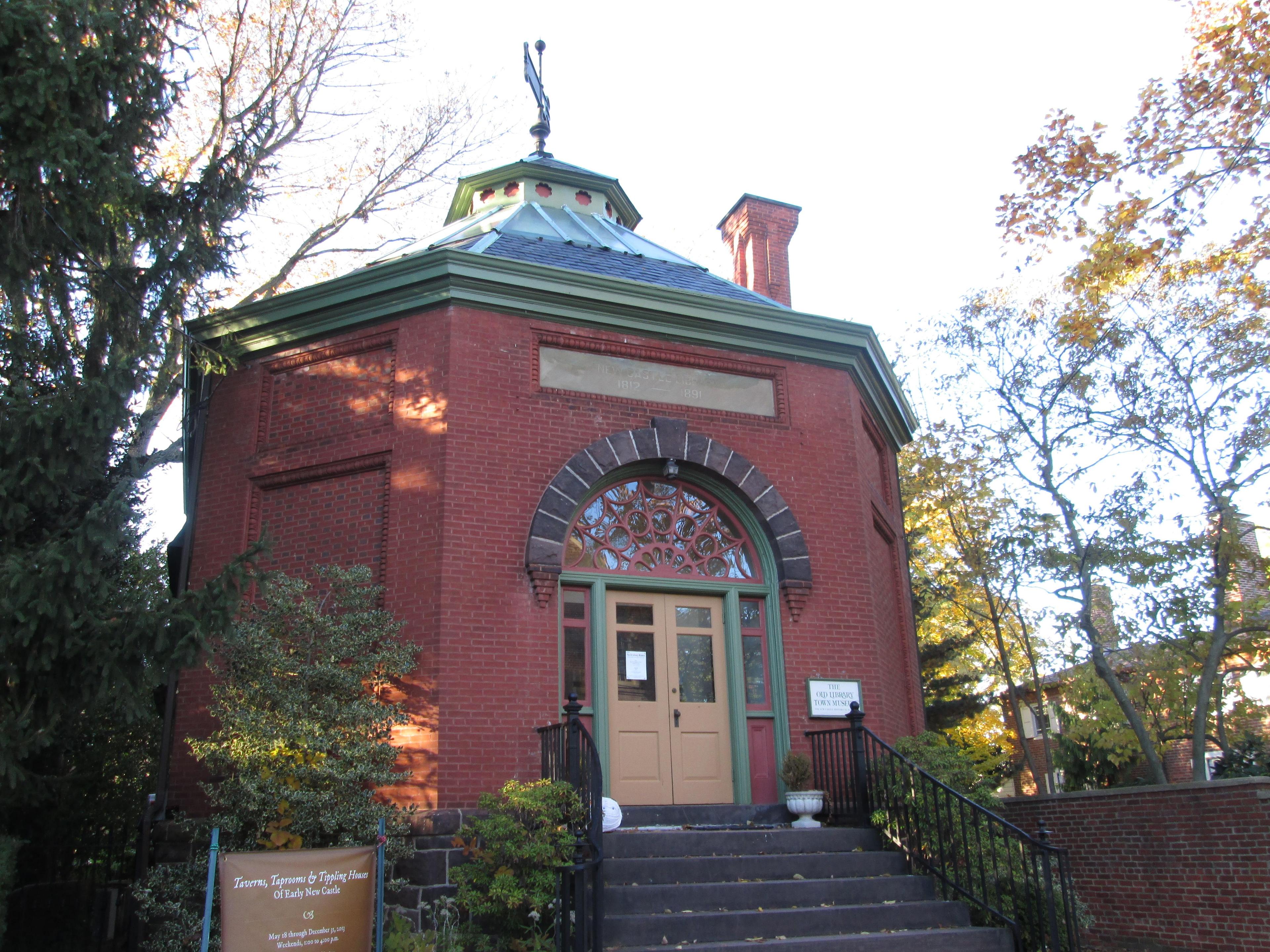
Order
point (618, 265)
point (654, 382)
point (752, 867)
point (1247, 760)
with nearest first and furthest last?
point (752, 867) < point (654, 382) < point (618, 265) < point (1247, 760)

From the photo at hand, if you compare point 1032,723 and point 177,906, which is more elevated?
point 1032,723

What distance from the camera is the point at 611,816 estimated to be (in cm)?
819

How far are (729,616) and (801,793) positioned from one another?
1.86 meters

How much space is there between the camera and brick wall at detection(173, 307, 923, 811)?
344 inches

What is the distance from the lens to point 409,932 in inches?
274

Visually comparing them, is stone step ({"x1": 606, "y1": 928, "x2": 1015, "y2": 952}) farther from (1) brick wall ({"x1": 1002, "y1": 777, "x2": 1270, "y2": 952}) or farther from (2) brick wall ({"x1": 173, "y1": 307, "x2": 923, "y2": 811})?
(1) brick wall ({"x1": 1002, "y1": 777, "x2": 1270, "y2": 952})

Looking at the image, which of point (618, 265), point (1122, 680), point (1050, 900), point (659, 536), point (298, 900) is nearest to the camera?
point (298, 900)

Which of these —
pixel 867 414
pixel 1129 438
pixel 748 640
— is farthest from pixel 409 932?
pixel 1129 438

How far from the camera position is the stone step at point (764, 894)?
7281mm

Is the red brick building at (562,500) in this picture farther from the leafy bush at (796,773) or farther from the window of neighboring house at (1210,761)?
the window of neighboring house at (1210,761)

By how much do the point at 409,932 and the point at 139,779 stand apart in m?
8.70

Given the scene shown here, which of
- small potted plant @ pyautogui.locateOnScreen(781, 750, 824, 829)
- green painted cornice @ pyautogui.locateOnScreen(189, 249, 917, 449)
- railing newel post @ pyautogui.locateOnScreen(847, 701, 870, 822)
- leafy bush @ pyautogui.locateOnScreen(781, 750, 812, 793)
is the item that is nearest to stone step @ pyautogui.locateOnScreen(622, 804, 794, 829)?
small potted plant @ pyautogui.locateOnScreen(781, 750, 824, 829)

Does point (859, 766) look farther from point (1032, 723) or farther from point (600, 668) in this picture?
point (1032, 723)

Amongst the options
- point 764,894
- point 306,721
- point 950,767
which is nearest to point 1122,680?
point 950,767
